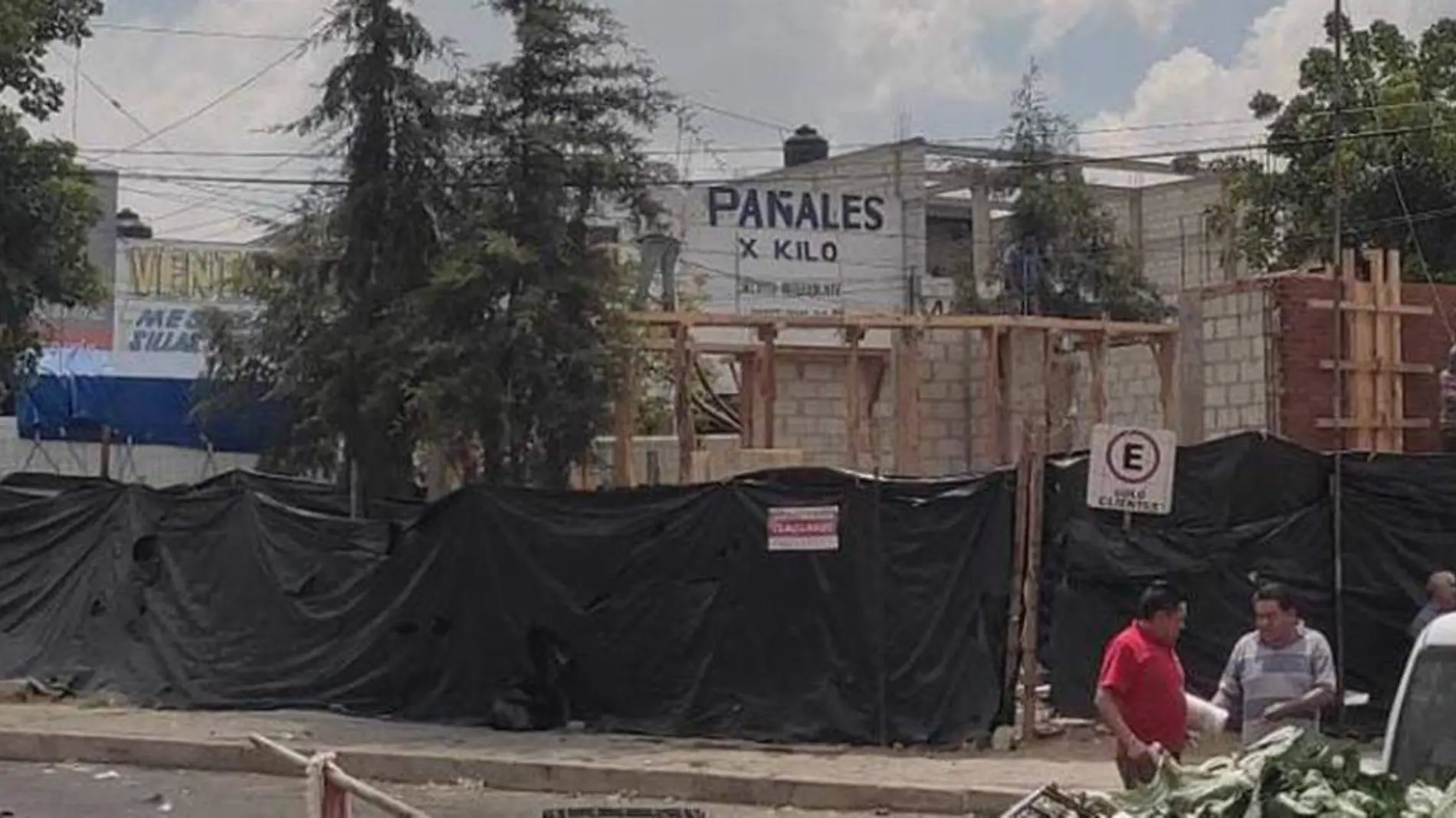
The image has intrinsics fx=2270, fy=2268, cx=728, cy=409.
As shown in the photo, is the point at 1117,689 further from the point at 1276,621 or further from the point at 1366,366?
Result: the point at 1366,366

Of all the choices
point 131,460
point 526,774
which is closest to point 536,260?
point 526,774

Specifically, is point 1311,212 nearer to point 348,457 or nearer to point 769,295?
point 769,295

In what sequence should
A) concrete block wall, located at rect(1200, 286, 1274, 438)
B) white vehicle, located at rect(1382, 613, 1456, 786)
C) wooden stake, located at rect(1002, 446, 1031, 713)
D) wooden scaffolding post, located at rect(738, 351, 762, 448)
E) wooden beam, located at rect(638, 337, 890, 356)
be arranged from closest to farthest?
white vehicle, located at rect(1382, 613, 1456, 786) → wooden stake, located at rect(1002, 446, 1031, 713) → concrete block wall, located at rect(1200, 286, 1274, 438) → wooden beam, located at rect(638, 337, 890, 356) → wooden scaffolding post, located at rect(738, 351, 762, 448)

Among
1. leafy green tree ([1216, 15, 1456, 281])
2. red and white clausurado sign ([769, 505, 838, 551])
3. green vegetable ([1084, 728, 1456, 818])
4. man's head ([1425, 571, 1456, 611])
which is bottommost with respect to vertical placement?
green vegetable ([1084, 728, 1456, 818])

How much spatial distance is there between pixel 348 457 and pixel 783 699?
A: 20.6ft

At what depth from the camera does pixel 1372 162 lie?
37.7 m

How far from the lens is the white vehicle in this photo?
692 cm

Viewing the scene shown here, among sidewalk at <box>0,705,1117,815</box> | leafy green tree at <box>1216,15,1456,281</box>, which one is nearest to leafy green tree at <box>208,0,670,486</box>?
sidewalk at <box>0,705,1117,815</box>

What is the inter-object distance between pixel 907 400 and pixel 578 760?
490 inches

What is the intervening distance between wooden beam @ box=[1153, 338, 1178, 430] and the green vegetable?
72.7 feet

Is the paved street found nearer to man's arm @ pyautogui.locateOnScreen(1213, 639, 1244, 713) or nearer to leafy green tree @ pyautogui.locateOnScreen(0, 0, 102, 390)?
man's arm @ pyautogui.locateOnScreen(1213, 639, 1244, 713)

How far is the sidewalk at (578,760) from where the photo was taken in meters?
14.8

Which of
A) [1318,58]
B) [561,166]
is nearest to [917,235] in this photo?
[1318,58]

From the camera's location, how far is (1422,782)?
6562mm
